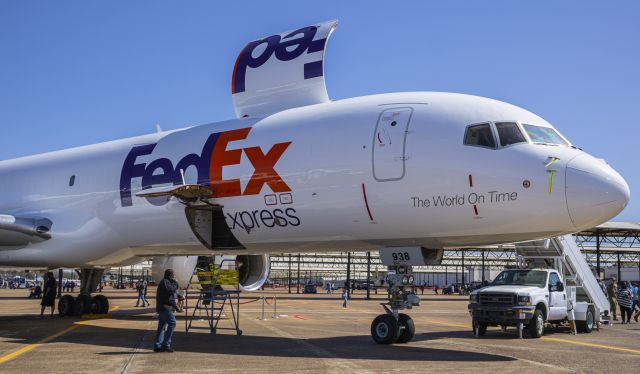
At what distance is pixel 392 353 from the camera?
12.1 m

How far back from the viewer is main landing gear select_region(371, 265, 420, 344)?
13.0m

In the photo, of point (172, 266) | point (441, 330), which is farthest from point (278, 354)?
point (172, 266)

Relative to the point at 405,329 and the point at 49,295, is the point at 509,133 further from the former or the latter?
the point at 49,295

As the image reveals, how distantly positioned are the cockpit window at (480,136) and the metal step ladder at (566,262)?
10.8m

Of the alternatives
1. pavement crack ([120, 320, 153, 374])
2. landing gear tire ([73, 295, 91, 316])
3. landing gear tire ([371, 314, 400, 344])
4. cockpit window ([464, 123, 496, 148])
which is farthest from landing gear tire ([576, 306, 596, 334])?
landing gear tire ([73, 295, 91, 316])

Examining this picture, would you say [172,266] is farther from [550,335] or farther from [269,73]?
[550,335]

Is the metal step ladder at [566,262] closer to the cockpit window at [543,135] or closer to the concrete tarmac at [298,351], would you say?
the concrete tarmac at [298,351]

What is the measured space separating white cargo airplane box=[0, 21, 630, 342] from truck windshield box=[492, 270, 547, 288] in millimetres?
6824

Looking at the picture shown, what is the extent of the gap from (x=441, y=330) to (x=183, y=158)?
29.4ft

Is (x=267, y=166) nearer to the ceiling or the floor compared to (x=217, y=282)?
nearer to the ceiling

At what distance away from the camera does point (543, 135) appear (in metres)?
12.3

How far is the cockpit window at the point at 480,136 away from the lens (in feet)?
39.6

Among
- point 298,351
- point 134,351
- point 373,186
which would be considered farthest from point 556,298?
point 134,351

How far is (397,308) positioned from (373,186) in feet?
8.04
